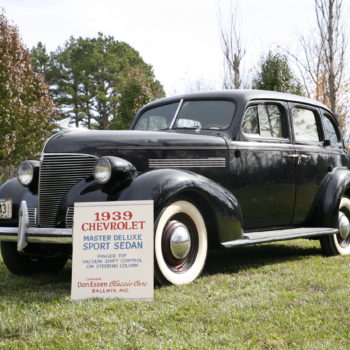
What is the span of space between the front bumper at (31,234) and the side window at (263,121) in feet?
7.60

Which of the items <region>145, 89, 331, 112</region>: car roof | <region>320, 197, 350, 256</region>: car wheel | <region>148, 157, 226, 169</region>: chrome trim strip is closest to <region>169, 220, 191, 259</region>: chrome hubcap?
<region>148, 157, 226, 169</region>: chrome trim strip

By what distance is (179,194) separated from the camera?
4484 mm

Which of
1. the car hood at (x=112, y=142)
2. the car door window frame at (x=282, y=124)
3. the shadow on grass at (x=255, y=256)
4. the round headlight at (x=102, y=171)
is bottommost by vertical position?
the shadow on grass at (x=255, y=256)

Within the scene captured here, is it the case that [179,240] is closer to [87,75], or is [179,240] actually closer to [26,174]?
[26,174]

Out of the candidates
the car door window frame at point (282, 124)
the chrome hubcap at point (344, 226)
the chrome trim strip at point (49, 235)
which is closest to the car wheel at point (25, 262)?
the chrome trim strip at point (49, 235)

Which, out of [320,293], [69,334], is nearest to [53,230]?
[69,334]

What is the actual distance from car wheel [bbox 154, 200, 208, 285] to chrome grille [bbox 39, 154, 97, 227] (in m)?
0.80

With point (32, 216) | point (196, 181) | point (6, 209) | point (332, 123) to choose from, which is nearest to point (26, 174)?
point (6, 209)

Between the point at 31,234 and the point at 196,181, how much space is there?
143 centimetres

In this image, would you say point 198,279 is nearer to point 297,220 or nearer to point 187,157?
point 187,157

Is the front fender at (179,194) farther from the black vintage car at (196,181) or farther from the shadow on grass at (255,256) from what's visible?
the shadow on grass at (255,256)

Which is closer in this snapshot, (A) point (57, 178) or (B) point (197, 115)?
(A) point (57, 178)

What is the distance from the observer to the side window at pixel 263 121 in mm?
5633

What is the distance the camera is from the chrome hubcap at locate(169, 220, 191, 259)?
4.34 meters
